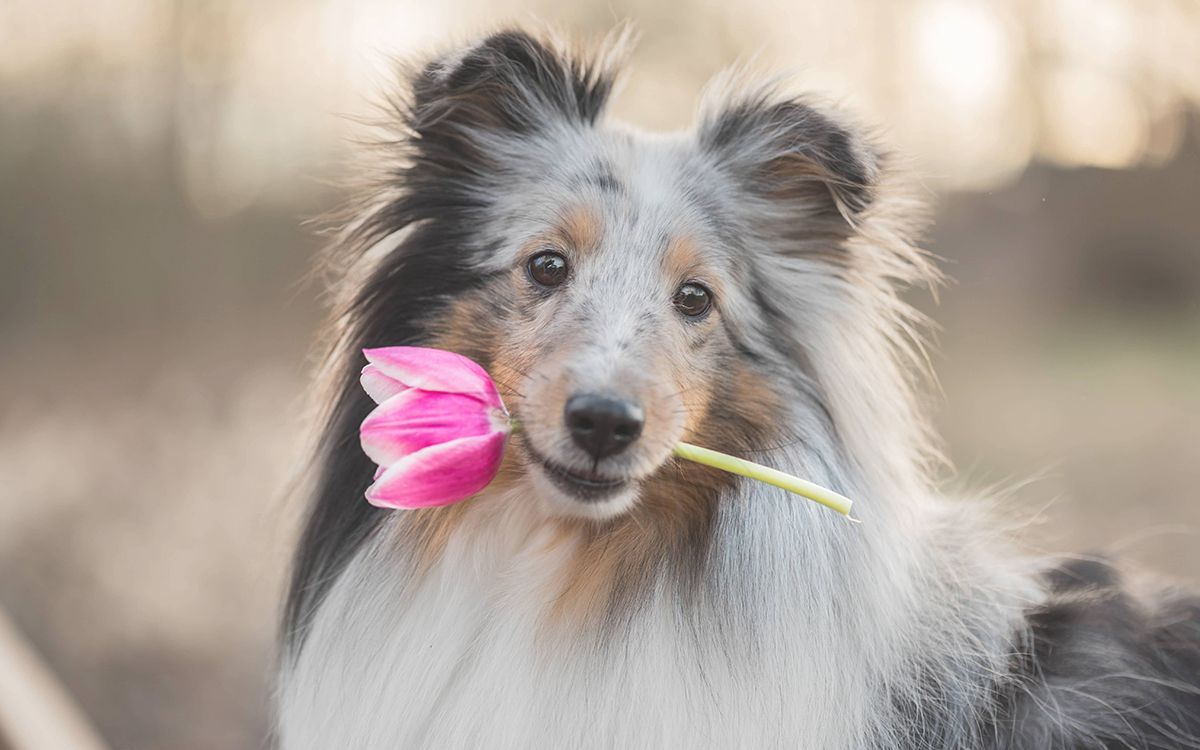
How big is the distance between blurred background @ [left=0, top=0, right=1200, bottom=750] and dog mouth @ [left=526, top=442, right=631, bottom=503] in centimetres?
340

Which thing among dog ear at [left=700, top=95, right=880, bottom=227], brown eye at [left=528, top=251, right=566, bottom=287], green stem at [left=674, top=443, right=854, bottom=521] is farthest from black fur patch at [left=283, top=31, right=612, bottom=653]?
green stem at [left=674, top=443, right=854, bottom=521]

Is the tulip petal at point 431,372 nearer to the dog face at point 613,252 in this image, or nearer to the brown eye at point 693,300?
the dog face at point 613,252

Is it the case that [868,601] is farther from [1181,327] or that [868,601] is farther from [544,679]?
[1181,327]

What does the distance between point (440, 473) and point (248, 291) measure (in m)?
8.61

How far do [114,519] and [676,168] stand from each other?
5.25 m

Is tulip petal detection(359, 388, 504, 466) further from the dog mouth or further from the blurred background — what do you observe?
the blurred background

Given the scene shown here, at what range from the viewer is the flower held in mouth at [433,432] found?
199 centimetres

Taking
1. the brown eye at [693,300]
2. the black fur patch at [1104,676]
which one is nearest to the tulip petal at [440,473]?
the brown eye at [693,300]

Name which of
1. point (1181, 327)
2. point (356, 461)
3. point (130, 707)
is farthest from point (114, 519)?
point (1181, 327)

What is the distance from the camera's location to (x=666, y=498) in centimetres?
233

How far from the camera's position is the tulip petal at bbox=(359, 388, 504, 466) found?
2.02 m

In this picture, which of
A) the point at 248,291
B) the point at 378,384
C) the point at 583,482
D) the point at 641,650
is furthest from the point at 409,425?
the point at 248,291

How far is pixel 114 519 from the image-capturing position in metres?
6.59

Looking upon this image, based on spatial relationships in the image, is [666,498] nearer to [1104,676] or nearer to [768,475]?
[768,475]
